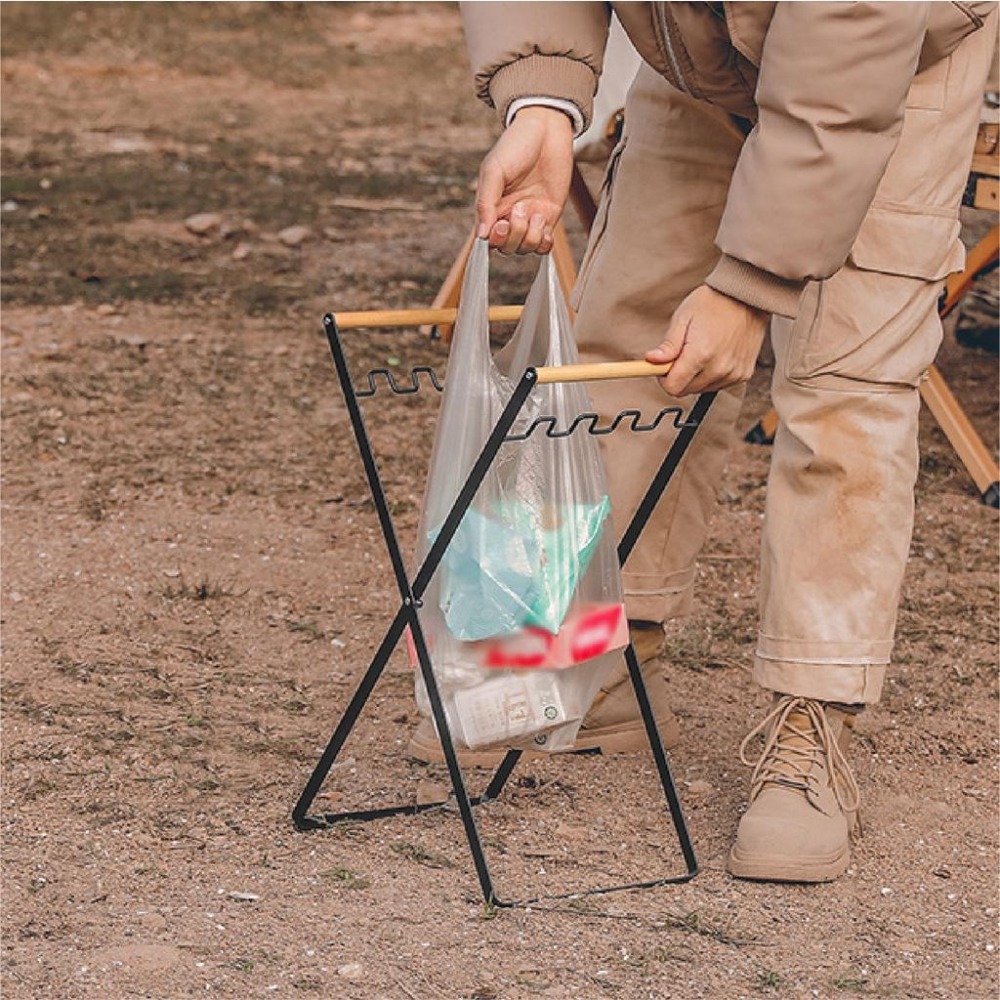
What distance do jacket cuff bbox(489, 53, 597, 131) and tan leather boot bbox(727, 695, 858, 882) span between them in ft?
2.96

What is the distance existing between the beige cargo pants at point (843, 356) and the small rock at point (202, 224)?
3416 millimetres

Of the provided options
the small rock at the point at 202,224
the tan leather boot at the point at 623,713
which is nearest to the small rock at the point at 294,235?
the small rock at the point at 202,224

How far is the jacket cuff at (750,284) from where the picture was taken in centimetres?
228

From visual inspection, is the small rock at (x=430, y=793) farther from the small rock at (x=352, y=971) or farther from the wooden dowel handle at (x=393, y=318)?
the wooden dowel handle at (x=393, y=318)

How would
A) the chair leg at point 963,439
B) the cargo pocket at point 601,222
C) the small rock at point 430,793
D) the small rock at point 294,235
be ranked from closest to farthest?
1. the small rock at point 430,793
2. the cargo pocket at point 601,222
3. the chair leg at point 963,439
4. the small rock at point 294,235

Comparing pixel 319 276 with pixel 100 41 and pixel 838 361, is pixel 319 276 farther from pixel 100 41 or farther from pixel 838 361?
pixel 100 41

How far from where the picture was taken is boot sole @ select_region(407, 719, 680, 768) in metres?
2.80

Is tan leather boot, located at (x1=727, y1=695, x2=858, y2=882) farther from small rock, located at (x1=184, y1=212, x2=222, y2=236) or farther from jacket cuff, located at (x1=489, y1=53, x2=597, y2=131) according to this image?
small rock, located at (x1=184, y1=212, x2=222, y2=236)

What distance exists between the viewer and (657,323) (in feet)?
9.14

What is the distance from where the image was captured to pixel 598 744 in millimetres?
2867

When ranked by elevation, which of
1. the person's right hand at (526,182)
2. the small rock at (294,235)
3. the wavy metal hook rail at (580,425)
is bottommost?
the small rock at (294,235)

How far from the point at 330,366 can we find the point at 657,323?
84.3 inches

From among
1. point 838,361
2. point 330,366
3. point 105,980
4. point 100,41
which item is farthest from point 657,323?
point 100,41

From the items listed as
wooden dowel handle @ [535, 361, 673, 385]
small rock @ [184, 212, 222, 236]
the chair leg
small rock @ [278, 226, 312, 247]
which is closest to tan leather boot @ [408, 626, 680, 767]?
wooden dowel handle @ [535, 361, 673, 385]
